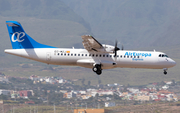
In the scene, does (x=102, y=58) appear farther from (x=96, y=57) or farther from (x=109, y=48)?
(x=109, y=48)

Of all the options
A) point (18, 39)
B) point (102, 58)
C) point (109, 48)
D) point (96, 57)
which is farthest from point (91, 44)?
point (18, 39)

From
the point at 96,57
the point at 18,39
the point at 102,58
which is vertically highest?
the point at 18,39

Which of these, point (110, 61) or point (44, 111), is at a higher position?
point (110, 61)

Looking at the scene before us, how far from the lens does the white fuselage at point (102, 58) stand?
4731 centimetres

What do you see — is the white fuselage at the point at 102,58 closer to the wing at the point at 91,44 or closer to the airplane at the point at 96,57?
the airplane at the point at 96,57

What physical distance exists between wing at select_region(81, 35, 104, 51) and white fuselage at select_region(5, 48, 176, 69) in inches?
38.1

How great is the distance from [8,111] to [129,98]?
78.7 meters

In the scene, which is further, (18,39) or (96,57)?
(18,39)

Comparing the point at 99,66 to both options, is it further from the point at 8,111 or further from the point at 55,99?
the point at 55,99

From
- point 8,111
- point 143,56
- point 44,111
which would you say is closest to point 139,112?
point 44,111

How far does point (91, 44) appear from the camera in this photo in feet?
150

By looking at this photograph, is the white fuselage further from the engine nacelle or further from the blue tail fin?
the blue tail fin

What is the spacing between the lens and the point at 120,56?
47375mm

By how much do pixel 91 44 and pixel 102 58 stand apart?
9.77 ft
